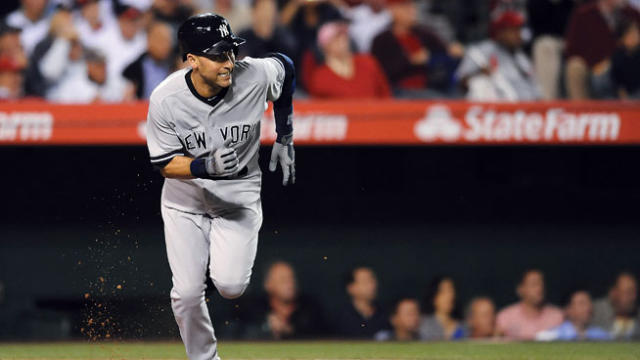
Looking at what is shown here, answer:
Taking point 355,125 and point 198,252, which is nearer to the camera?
point 198,252

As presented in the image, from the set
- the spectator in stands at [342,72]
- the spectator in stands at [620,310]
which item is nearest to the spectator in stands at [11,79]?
the spectator in stands at [342,72]

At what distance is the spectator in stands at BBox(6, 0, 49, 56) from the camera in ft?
25.1

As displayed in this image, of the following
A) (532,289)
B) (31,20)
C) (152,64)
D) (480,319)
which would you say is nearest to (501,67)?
(532,289)

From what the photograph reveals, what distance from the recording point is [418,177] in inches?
330

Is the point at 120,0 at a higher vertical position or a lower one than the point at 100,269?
higher

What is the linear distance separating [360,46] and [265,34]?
0.76m

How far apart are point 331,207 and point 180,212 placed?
3764mm

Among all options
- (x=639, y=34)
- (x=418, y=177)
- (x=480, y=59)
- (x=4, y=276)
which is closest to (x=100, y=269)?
(x=4, y=276)

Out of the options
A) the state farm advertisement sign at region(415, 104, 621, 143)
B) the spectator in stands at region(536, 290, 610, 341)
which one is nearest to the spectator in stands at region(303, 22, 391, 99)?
the state farm advertisement sign at region(415, 104, 621, 143)

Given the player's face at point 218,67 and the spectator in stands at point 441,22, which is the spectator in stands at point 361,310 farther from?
the player's face at point 218,67

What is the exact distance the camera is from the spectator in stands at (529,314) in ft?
25.9

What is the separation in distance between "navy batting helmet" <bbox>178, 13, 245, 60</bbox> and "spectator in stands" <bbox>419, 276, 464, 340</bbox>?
13.6 feet

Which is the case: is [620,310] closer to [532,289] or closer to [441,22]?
[532,289]

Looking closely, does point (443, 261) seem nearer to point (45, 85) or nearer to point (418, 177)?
point (418, 177)
